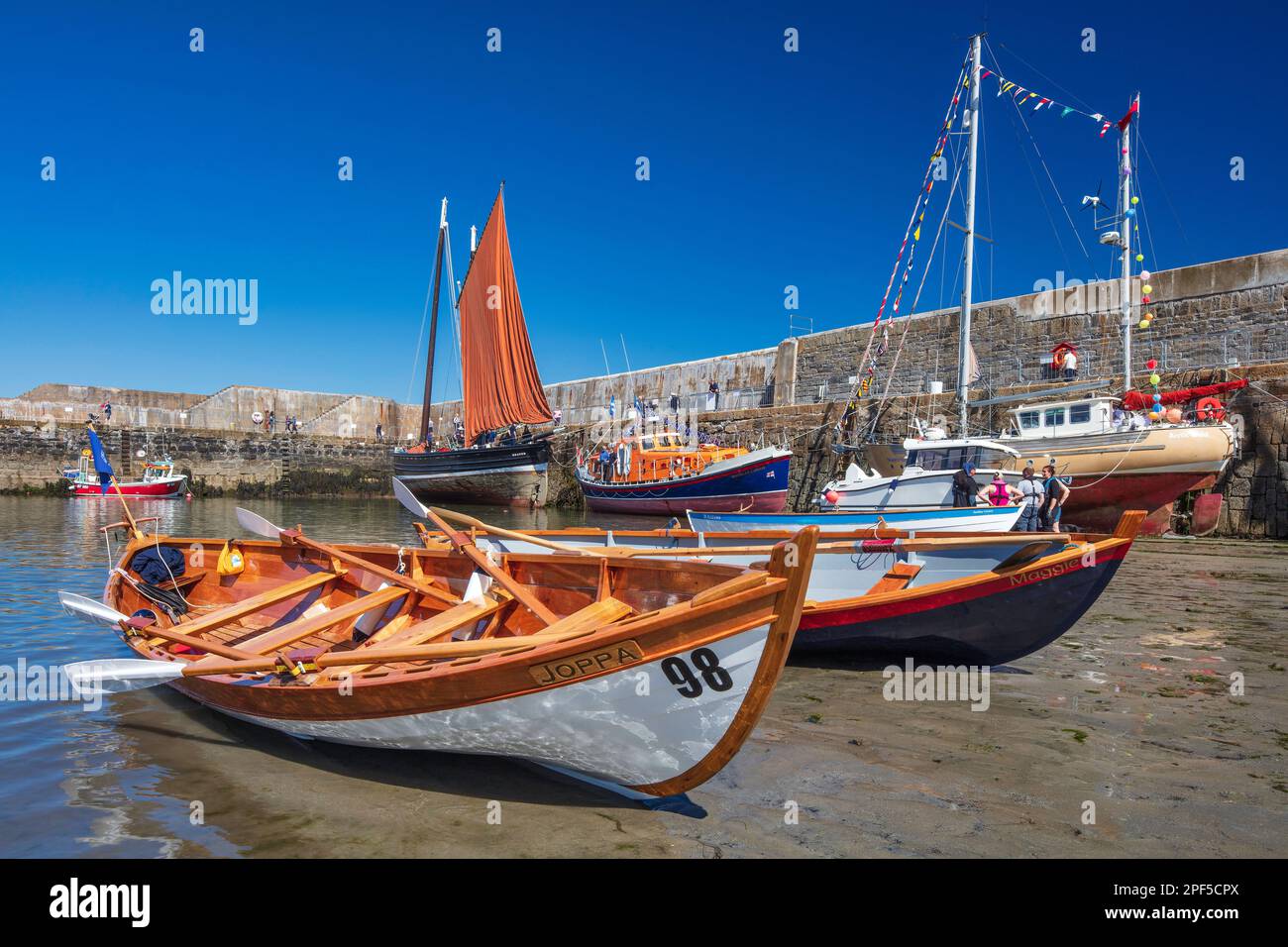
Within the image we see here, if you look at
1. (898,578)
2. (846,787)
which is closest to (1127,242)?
(898,578)

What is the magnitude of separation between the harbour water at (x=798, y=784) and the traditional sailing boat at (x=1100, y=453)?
11.8 meters

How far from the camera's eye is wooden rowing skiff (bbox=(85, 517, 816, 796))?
358 centimetres

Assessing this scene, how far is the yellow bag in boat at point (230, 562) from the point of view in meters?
7.72

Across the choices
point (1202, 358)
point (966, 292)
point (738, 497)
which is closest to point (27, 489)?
point (738, 497)

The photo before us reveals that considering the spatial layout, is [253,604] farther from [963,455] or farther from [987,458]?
[987,458]

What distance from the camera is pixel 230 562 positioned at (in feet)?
25.4

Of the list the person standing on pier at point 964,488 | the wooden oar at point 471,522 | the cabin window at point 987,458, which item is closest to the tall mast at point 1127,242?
the cabin window at point 987,458

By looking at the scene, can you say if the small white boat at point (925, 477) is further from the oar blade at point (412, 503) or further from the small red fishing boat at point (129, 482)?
the small red fishing boat at point (129, 482)

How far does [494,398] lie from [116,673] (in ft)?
97.7

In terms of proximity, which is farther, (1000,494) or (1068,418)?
(1068,418)

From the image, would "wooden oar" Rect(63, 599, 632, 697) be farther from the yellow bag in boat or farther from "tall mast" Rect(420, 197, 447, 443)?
"tall mast" Rect(420, 197, 447, 443)

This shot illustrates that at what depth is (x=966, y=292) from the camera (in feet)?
67.9

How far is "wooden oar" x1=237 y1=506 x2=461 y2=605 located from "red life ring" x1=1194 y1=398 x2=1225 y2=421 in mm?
18826

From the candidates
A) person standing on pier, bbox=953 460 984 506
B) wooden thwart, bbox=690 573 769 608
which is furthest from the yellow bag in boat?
person standing on pier, bbox=953 460 984 506
